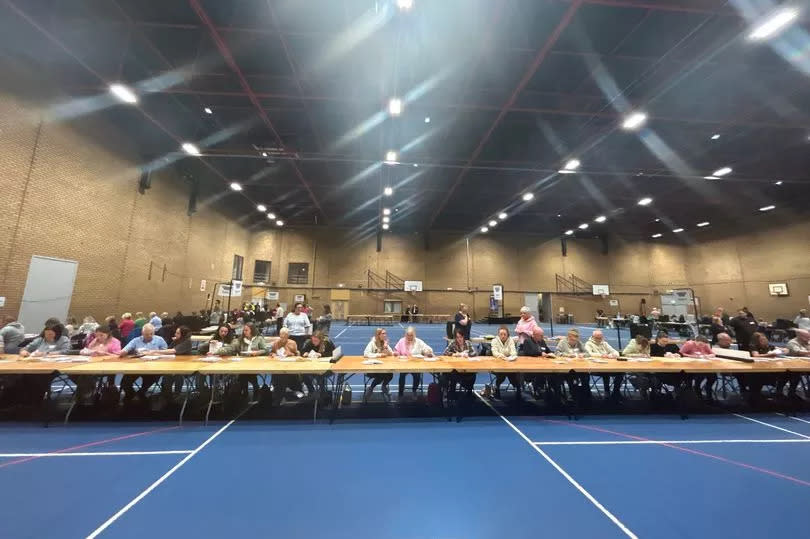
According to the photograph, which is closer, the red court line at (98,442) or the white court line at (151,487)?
the white court line at (151,487)

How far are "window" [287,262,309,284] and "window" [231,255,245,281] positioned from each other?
3534 millimetres

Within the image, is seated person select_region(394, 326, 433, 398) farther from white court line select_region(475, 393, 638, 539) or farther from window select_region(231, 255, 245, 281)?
window select_region(231, 255, 245, 281)

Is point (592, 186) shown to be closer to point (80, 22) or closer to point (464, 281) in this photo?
point (464, 281)

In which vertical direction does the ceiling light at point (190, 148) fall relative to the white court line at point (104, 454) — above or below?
above

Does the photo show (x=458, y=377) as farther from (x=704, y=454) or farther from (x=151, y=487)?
(x=151, y=487)

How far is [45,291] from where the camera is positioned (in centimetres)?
784

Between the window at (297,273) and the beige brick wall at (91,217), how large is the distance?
25.8ft

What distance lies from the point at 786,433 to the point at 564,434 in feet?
9.82

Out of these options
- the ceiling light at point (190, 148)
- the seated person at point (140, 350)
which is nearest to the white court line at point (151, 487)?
the seated person at point (140, 350)

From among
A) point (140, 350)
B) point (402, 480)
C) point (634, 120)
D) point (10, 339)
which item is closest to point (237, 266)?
point (10, 339)

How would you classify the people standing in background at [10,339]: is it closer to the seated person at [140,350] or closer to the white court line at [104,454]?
the seated person at [140,350]

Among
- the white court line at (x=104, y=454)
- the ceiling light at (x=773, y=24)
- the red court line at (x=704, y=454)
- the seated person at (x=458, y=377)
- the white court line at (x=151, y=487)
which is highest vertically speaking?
the ceiling light at (x=773, y=24)

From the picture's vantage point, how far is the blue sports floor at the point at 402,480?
2234 mm

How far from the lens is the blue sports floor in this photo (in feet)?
7.33
